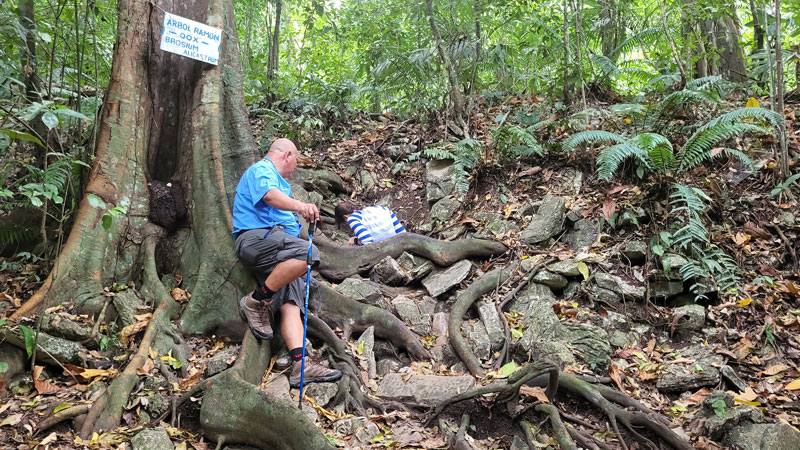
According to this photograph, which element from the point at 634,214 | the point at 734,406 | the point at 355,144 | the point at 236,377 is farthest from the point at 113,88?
the point at 734,406

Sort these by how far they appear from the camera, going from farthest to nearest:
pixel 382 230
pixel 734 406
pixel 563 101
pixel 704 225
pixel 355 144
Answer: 1. pixel 355 144
2. pixel 563 101
3. pixel 382 230
4. pixel 704 225
5. pixel 734 406

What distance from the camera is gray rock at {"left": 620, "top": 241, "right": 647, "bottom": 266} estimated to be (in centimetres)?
579

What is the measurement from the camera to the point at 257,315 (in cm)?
478

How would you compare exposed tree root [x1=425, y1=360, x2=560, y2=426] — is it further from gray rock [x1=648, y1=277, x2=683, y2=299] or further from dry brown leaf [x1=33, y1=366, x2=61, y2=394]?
dry brown leaf [x1=33, y1=366, x2=61, y2=394]

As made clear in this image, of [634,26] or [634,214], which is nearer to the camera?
[634,214]

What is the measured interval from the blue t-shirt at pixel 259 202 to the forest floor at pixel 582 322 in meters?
1.16

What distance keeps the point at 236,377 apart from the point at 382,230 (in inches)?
136

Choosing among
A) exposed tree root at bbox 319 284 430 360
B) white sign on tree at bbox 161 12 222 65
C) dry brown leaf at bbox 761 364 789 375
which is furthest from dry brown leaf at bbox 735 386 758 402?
white sign on tree at bbox 161 12 222 65

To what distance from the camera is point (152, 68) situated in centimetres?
587

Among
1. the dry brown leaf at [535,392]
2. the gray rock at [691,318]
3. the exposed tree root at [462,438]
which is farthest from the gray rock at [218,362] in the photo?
the gray rock at [691,318]

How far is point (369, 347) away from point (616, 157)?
12.4 ft

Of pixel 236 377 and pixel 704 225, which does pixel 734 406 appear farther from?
pixel 236 377

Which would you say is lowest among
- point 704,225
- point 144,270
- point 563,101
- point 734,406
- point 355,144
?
point 734,406

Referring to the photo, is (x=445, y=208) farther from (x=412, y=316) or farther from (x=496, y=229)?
(x=412, y=316)
